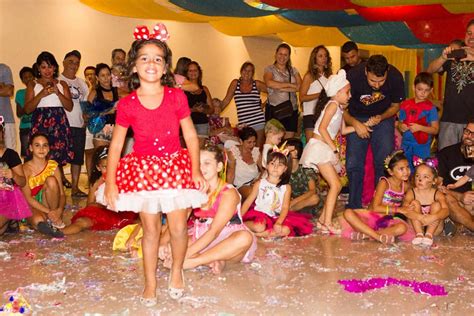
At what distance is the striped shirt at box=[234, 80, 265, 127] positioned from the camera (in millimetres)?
7699

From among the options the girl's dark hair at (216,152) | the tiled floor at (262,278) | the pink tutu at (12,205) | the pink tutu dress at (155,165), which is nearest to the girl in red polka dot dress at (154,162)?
the pink tutu dress at (155,165)

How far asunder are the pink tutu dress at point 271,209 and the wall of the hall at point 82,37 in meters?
4.93

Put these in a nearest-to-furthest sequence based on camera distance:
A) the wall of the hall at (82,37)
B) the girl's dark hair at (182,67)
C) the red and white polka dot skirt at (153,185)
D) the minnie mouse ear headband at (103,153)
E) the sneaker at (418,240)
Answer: the red and white polka dot skirt at (153,185) < the sneaker at (418,240) < the minnie mouse ear headband at (103,153) < the girl's dark hair at (182,67) < the wall of the hall at (82,37)

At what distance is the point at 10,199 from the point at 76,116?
2.09m

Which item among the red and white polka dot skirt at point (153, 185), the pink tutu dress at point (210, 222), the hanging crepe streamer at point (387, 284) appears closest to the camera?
the red and white polka dot skirt at point (153, 185)

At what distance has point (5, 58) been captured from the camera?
903cm

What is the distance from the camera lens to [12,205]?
200 inches

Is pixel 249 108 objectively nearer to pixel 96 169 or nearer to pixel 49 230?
pixel 96 169

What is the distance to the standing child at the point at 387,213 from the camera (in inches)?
195

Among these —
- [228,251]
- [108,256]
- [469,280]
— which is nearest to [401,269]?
[469,280]

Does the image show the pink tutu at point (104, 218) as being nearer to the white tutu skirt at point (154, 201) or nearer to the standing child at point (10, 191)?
the standing child at point (10, 191)

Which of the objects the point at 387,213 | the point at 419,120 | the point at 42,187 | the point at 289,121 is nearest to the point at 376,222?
the point at 387,213

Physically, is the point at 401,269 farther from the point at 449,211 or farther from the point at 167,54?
the point at 167,54

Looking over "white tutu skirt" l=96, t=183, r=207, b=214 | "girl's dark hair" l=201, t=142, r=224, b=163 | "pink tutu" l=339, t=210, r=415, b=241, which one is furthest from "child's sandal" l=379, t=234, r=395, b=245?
"white tutu skirt" l=96, t=183, r=207, b=214
